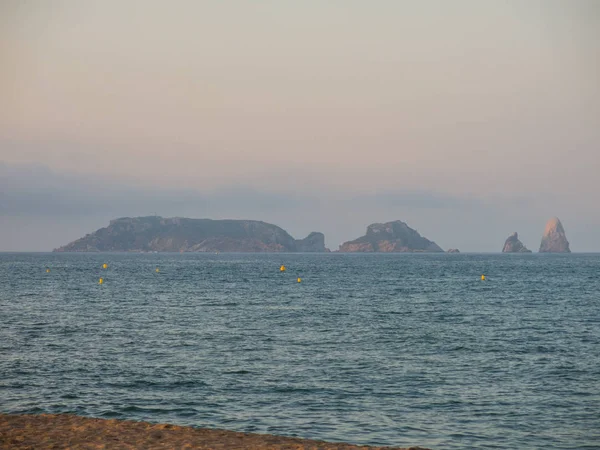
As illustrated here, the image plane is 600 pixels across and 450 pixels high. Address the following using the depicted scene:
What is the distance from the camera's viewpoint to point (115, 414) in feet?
76.1

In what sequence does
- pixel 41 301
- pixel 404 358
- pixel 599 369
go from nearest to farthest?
A: 1. pixel 599 369
2. pixel 404 358
3. pixel 41 301

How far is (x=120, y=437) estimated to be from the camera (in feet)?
54.0

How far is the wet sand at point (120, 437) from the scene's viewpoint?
1569 cm

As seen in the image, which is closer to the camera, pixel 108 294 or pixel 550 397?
pixel 550 397

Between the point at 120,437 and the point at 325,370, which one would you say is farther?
the point at 325,370

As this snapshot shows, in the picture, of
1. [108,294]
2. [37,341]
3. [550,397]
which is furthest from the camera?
[108,294]

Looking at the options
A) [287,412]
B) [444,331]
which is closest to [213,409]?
[287,412]

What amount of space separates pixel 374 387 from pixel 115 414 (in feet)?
34.1

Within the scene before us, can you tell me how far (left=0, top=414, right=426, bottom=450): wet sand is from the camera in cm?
1569

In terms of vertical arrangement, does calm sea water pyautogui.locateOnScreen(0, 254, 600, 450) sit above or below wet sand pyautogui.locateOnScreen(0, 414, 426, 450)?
below

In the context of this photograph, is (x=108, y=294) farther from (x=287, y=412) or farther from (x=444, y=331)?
(x=287, y=412)

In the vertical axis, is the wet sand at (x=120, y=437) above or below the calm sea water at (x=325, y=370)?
above

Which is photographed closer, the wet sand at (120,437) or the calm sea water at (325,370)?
the wet sand at (120,437)

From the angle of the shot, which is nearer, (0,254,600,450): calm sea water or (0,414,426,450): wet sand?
(0,414,426,450): wet sand
